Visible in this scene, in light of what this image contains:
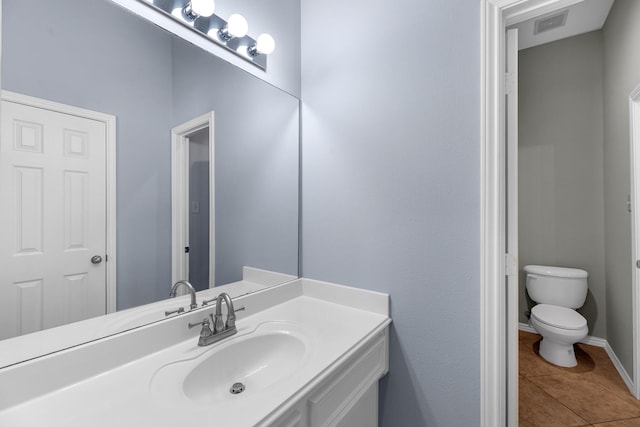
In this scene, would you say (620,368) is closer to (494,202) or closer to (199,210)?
(494,202)

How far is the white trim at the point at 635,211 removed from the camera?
167 cm

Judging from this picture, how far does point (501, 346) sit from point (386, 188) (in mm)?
726

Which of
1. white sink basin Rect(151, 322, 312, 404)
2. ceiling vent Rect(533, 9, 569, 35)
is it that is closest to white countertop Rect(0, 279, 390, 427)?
white sink basin Rect(151, 322, 312, 404)

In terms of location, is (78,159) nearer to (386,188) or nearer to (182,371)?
(182,371)

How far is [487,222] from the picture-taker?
101cm

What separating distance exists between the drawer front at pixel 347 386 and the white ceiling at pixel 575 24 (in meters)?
2.29

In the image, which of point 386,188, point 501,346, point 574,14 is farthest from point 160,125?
point 574,14

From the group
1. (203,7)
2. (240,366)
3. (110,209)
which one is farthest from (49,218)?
(203,7)

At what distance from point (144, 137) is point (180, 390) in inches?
30.7

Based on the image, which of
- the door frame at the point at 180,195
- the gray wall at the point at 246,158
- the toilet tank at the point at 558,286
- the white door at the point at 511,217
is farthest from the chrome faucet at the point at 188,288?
the toilet tank at the point at 558,286

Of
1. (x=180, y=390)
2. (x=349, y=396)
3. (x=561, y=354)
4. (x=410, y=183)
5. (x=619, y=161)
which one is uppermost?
(x=619, y=161)

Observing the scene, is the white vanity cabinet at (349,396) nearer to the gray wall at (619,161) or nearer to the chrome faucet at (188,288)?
the chrome faucet at (188,288)

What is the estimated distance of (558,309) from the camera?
2.23 metres

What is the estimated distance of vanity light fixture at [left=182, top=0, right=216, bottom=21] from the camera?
1.01 m
